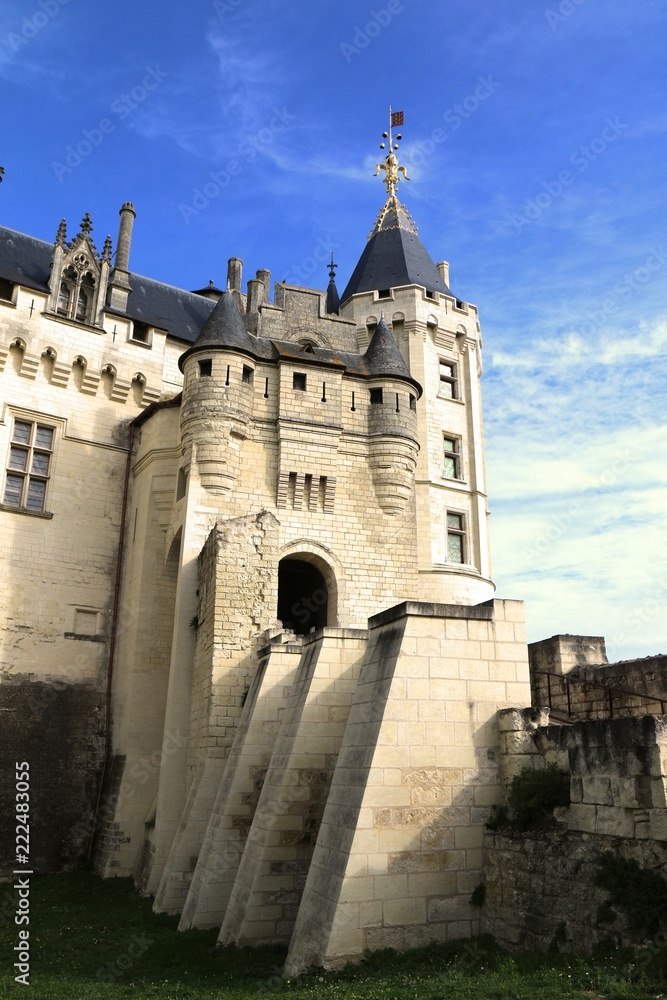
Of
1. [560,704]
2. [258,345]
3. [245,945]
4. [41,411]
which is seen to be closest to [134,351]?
[41,411]

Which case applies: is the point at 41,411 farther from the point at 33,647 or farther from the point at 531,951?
the point at 531,951

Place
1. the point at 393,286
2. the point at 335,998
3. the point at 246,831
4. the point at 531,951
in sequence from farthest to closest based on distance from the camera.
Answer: the point at 393,286 → the point at 246,831 → the point at 531,951 → the point at 335,998

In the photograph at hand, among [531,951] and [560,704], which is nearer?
[531,951]

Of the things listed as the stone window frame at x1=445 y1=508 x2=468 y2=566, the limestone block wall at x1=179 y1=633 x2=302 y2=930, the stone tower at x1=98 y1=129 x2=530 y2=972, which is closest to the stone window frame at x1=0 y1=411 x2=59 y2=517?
the stone tower at x1=98 y1=129 x2=530 y2=972

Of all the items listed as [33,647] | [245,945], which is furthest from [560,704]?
[33,647]

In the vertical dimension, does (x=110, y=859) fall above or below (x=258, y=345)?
below

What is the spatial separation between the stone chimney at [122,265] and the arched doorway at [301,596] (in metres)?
9.59

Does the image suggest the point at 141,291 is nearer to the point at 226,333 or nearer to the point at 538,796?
the point at 226,333

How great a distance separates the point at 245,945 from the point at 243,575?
6918 millimetres

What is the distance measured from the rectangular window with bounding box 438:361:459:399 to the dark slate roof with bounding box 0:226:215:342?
A: 310 inches

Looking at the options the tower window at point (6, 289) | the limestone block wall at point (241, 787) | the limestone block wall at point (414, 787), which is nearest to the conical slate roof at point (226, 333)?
the tower window at point (6, 289)

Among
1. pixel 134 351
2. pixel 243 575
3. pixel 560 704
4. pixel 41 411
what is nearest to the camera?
pixel 560 704

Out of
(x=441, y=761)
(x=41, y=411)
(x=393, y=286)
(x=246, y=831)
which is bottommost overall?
(x=246, y=831)

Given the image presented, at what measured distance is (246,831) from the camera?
40.8 ft
